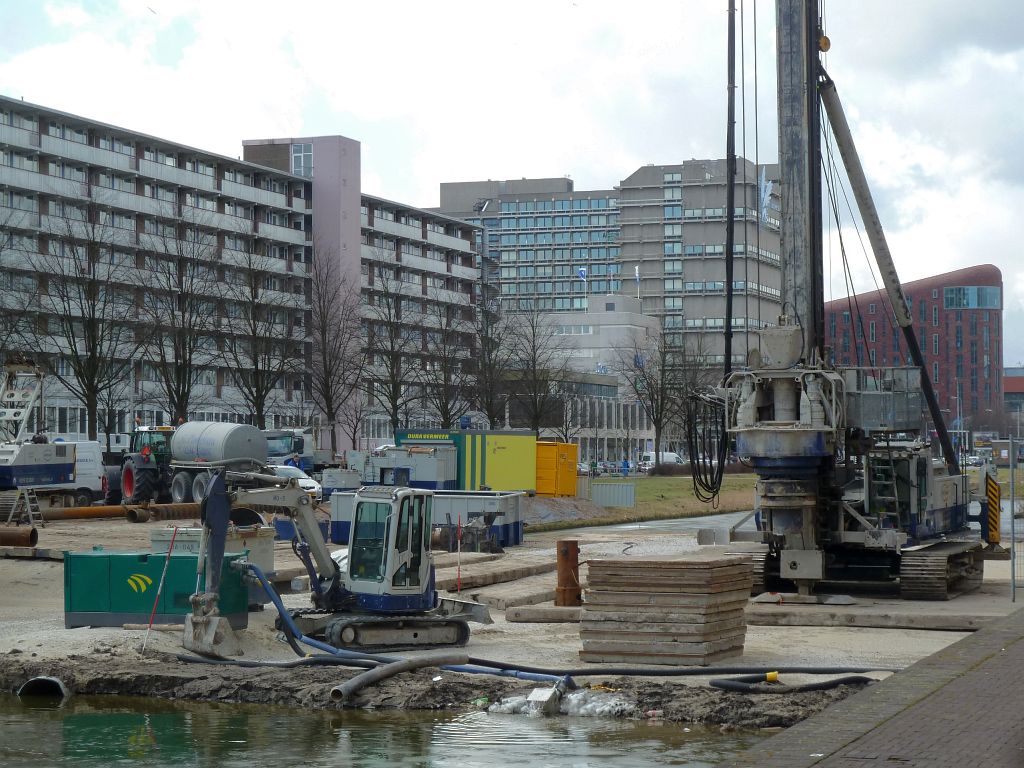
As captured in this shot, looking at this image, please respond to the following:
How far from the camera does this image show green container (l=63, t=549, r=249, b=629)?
1844 cm

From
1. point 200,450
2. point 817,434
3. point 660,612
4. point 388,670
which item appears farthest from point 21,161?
point 660,612

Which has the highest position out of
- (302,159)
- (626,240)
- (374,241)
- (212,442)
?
(626,240)

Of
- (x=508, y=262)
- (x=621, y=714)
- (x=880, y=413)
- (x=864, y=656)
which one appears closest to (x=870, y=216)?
(x=880, y=413)

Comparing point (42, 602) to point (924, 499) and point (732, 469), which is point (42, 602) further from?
point (732, 469)

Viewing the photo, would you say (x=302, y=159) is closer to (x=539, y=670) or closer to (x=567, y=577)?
(x=567, y=577)

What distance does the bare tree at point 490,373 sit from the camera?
6669 centimetres

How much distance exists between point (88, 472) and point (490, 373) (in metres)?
23.3

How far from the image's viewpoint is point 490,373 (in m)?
66.9

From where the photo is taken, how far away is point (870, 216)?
24703 millimetres

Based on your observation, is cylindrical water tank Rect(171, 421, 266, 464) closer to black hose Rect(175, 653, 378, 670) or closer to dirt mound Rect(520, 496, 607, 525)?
dirt mound Rect(520, 496, 607, 525)

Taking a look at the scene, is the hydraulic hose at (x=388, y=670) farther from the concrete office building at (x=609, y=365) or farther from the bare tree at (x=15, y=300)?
the concrete office building at (x=609, y=365)

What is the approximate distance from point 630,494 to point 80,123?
45.9 metres

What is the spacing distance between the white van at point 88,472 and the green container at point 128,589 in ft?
95.2

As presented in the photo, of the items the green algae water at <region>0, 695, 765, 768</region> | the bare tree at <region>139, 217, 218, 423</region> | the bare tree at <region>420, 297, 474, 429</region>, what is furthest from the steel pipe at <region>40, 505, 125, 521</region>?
the green algae water at <region>0, 695, 765, 768</region>
